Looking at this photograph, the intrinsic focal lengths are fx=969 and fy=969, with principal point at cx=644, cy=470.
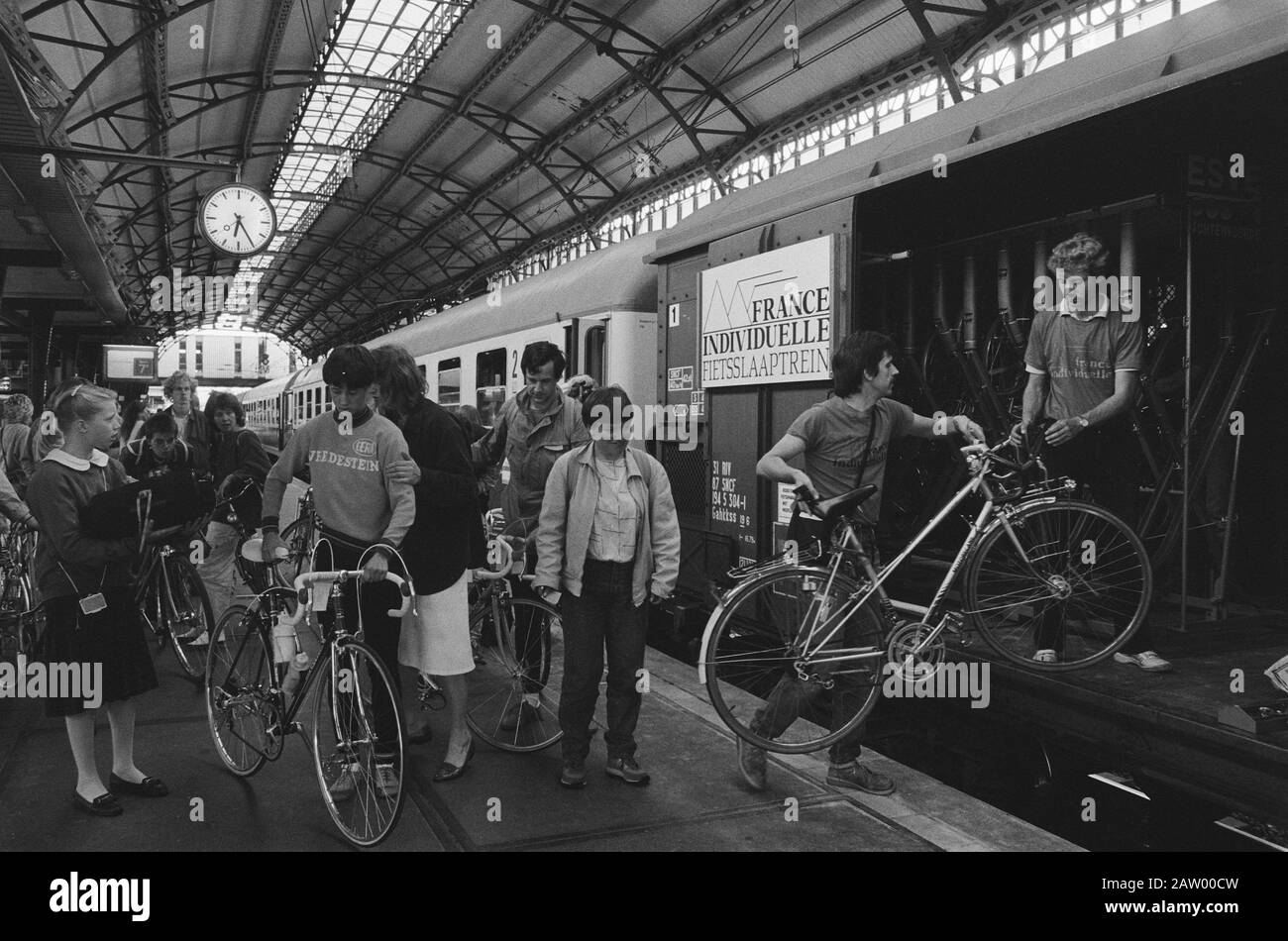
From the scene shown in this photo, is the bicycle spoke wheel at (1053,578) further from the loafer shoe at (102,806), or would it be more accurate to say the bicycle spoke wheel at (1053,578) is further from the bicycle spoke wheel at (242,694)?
the loafer shoe at (102,806)

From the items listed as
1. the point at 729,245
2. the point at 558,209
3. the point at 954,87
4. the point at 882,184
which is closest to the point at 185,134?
the point at 558,209

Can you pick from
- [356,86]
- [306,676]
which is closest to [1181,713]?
[306,676]

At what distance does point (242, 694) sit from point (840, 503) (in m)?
2.73

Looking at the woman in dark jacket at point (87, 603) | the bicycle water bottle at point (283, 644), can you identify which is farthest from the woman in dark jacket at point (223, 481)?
the bicycle water bottle at point (283, 644)

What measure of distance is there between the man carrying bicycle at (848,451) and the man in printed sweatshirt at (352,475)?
157 cm

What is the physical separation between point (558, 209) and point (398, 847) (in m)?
24.8

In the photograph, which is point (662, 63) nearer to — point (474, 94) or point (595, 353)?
point (474, 94)

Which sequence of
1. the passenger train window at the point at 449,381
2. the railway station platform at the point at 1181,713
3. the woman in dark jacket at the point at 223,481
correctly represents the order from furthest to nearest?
the passenger train window at the point at 449,381
the woman in dark jacket at the point at 223,481
the railway station platform at the point at 1181,713

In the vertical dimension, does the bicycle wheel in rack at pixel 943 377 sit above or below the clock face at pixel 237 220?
below

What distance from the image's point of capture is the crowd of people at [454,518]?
405 cm

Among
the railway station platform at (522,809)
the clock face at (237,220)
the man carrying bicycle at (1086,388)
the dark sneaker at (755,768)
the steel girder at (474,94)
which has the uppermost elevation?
the steel girder at (474,94)

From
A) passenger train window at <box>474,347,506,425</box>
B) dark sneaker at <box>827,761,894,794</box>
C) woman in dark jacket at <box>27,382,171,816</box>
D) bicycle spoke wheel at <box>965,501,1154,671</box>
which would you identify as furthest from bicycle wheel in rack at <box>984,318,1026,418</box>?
passenger train window at <box>474,347,506,425</box>

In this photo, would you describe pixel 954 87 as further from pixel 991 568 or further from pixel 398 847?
pixel 398 847
